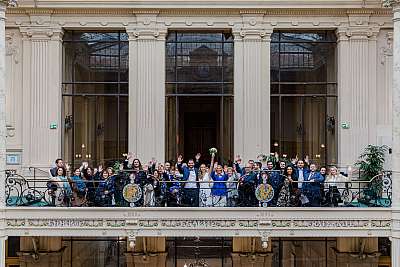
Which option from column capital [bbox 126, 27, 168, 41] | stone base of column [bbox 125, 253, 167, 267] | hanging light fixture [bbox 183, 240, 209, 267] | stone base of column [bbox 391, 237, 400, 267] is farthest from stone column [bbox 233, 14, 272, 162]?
stone base of column [bbox 391, 237, 400, 267]

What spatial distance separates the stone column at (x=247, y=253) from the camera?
81.2 feet

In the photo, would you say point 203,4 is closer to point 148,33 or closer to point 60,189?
point 148,33

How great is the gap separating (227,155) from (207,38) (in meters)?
4.01

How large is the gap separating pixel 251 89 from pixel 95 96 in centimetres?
530

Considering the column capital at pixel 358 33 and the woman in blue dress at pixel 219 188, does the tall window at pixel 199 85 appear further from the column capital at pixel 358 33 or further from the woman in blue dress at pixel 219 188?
the woman in blue dress at pixel 219 188

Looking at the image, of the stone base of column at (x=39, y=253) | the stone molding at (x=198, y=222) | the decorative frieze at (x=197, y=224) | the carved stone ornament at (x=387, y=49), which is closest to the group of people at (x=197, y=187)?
the stone molding at (x=198, y=222)

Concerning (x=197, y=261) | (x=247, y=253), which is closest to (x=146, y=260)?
(x=197, y=261)

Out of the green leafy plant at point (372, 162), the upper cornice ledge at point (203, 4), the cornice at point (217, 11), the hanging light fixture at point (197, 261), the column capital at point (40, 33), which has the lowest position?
the hanging light fixture at point (197, 261)

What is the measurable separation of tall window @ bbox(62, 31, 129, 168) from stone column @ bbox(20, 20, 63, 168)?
2.19 feet

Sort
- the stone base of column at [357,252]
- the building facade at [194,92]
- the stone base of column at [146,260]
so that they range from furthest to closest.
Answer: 1. the building facade at [194,92]
2. the stone base of column at [146,260]
3. the stone base of column at [357,252]

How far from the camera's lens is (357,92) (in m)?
25.0

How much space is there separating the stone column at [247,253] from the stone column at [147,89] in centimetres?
378

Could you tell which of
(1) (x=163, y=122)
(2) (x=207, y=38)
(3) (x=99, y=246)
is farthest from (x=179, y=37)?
(3) (x=99, y=246)

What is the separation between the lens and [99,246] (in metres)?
25.0
